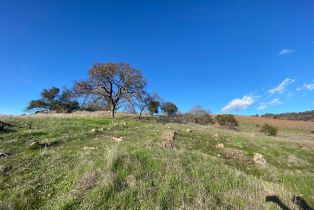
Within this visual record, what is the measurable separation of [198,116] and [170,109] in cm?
795

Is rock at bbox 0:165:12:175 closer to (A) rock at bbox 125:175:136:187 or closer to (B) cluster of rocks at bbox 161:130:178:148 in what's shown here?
(A) rock at bbox 125:175:136:187

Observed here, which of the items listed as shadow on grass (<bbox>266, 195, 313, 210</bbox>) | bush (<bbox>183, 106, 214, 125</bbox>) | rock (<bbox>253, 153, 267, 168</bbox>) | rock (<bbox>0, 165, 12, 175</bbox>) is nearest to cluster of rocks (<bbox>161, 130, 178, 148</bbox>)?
rock (<bbox>253, 153, 267, 168</bbox>)

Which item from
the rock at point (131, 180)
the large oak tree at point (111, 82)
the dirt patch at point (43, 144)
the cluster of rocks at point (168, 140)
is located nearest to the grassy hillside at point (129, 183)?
the rock at point (131, 180)

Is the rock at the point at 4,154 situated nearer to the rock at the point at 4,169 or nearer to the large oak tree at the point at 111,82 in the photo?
the rock at the point at 4,169

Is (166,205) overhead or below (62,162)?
below

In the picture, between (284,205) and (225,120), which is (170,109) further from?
(284,205)

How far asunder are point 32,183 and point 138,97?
31560 mm

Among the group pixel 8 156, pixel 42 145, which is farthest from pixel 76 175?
pixel 42 145

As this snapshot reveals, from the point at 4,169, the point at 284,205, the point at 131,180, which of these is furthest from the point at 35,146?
the point at 284,205

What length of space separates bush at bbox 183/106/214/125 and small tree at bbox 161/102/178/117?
137 inches

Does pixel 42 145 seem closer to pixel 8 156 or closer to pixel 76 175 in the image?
pixel 8 156

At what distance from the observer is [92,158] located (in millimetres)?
7738

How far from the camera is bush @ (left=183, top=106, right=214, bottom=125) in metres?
59.5

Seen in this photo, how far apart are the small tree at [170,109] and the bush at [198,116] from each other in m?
3.49
